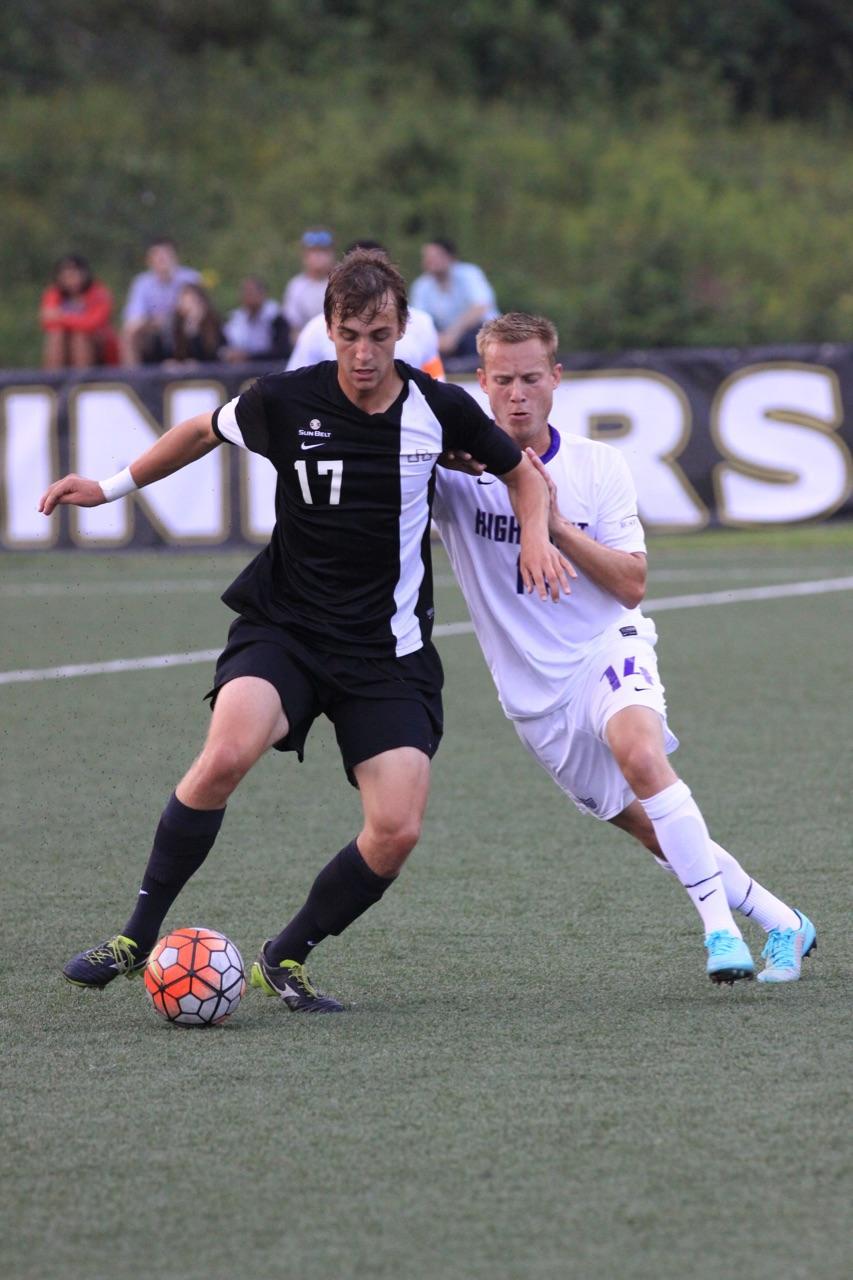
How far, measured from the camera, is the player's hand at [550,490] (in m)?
4.61

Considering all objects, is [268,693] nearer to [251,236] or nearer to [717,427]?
[717,427]

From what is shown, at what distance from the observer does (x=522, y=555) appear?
4.51 meters

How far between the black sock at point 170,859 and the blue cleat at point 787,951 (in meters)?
1.30

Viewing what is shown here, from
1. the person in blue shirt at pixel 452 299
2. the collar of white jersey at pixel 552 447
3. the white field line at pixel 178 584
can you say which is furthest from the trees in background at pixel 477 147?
the collar of white jersey at pixel 552 447

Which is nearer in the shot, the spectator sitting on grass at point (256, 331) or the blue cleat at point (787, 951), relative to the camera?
the blue cleat at point (787, 951)

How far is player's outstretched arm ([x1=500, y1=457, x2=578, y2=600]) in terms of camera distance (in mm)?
4457

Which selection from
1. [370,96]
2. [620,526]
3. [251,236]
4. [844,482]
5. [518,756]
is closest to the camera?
[620,526]

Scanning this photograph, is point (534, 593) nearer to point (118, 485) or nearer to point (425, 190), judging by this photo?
point (118, 485)

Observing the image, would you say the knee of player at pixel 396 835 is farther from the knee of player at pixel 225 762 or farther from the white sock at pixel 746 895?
the white sock at pixel 746 895

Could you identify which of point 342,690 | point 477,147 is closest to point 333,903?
point 342,690

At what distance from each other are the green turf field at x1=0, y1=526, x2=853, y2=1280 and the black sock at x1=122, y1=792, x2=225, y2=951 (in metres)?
0.21

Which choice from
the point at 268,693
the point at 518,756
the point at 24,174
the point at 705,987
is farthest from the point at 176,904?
the point at 24,174

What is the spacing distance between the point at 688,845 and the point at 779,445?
10141 millimetres

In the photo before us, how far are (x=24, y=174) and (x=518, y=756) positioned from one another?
19.7m
